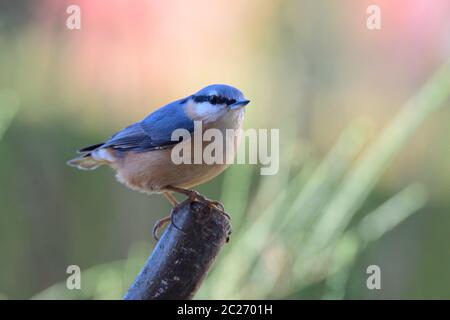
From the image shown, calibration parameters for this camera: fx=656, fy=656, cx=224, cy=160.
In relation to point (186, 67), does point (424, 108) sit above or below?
below

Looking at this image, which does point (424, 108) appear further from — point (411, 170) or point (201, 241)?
point (201, 241)

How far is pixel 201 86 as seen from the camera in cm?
309

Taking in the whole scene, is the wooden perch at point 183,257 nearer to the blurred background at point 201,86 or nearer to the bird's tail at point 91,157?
the bird's tail at point 91,157

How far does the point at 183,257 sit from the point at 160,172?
56 centimetres

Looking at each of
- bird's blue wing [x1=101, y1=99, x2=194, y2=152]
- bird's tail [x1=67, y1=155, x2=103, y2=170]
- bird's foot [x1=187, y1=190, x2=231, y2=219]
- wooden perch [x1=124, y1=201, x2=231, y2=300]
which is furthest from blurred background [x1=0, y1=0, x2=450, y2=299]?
wooden perch [x1=124, y1=201, x2=231, y2=300]

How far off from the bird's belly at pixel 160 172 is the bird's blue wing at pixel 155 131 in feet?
0.10

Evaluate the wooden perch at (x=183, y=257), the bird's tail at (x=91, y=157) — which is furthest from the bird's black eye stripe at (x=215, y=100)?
the wooden perch at (x=183, y=257)

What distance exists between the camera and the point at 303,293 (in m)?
2.56

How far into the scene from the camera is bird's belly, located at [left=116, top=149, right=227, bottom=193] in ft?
5.66

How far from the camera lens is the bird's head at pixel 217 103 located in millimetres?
1797

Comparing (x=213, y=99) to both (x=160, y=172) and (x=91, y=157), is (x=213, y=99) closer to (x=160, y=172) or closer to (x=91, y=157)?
(x=160, y=172)

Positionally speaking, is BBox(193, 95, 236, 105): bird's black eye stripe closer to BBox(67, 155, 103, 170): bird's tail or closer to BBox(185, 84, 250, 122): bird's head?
BBox(185, 84, 250, 122): bird's head

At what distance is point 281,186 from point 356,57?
117cm
